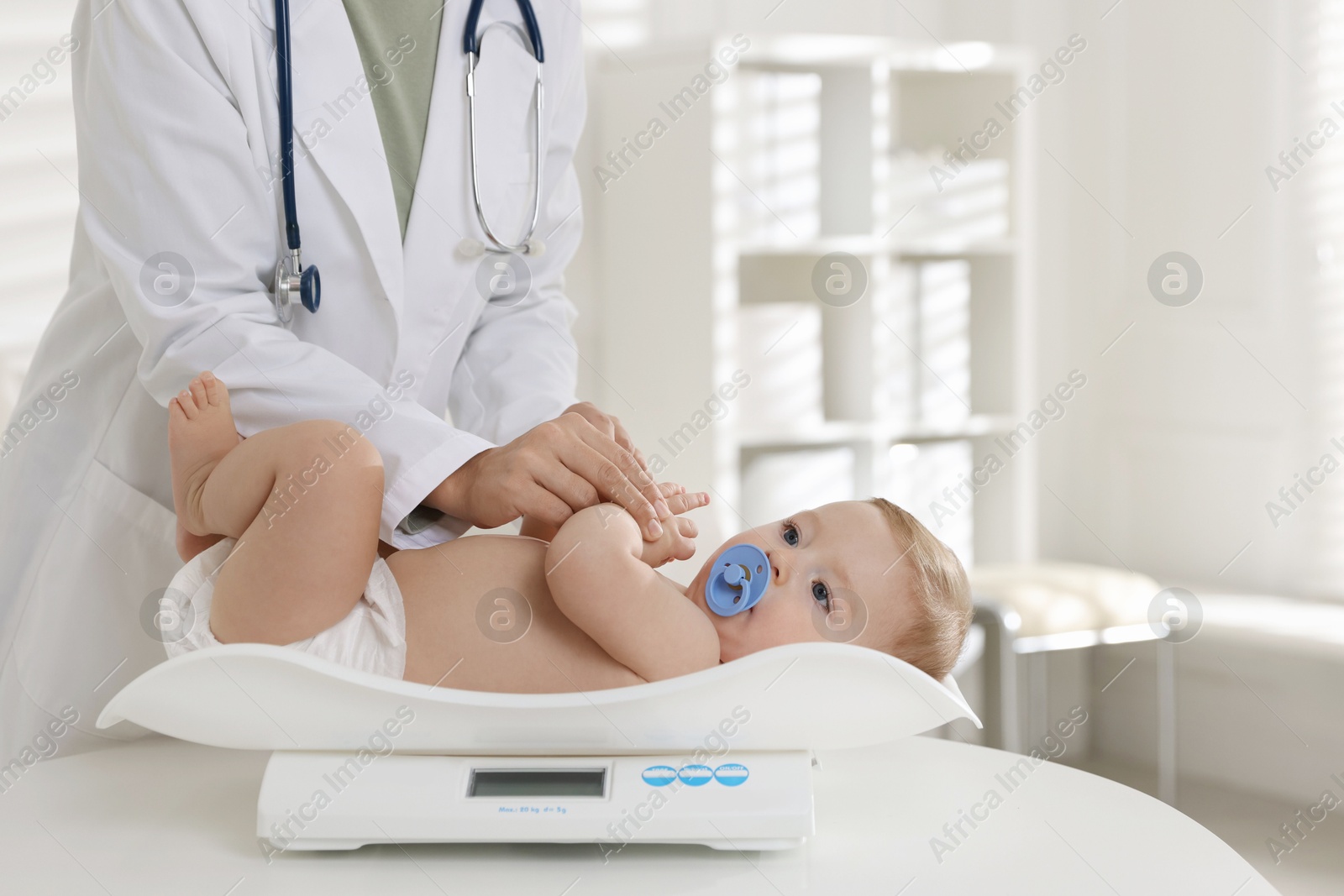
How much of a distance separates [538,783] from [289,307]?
0.50 metres

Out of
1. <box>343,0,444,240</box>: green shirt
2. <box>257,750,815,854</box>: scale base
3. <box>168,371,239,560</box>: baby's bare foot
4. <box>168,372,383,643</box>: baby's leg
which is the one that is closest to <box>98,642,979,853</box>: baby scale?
<box>257,750,815,854</box>: scale base

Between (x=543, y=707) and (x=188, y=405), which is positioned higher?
(x=188, y=405)

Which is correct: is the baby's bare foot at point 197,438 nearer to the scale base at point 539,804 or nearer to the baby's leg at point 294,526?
the baby's leg at point 294,526

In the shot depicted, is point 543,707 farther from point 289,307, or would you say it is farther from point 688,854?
point 289,307

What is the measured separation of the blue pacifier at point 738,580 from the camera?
0.95 metres

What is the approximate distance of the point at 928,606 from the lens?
102 centimetres

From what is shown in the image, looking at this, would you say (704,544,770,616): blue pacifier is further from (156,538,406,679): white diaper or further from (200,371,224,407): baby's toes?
(200,371,224,407): baby's toes

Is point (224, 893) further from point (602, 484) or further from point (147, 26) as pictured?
point (147, 26)

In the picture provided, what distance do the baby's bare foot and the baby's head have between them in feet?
1.31

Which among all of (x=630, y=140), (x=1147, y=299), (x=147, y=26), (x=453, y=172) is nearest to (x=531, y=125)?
(x=453, y=172)

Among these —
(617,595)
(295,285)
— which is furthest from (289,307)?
(617,595)

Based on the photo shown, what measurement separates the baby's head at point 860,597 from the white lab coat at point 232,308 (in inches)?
10.8

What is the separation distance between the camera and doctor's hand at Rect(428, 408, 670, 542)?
2.99 ft

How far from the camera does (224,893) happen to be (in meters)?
0.69
